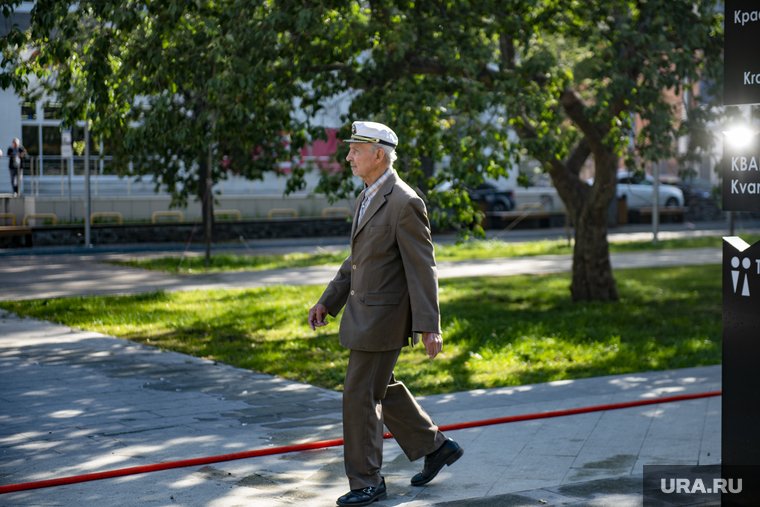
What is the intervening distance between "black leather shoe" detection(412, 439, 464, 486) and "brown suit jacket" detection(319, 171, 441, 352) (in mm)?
676

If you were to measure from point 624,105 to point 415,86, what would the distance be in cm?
331

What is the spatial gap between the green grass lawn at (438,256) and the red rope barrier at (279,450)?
10142 millimetres

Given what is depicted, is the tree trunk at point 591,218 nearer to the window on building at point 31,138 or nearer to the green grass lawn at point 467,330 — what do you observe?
the green grass lawn at point 467,330

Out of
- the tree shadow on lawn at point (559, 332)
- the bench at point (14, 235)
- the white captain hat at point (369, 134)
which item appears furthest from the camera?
the bench at point (14, 235)

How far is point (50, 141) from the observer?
27.4 m

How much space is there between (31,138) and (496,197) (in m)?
16.4

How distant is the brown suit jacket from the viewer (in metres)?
4.29

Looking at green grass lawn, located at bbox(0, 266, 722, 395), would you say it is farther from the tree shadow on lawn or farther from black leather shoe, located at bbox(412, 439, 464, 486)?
black leather shoe, located at bbox(412, 439, 464, 486)

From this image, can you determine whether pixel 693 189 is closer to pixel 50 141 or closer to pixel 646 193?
pixel 646 193

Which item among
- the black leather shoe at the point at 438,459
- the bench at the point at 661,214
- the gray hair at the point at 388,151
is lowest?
the black leather shoe at the point at 438,459

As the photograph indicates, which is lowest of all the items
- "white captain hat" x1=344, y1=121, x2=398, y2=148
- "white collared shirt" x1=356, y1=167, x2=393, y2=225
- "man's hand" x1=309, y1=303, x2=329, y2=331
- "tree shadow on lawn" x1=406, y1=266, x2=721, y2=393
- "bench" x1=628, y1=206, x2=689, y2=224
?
"tree shadow on lawn" x1=406, y1=266, x2=721, y2=393

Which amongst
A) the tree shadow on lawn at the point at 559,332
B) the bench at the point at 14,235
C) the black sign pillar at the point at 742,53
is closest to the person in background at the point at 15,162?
the bench at the point at 14,235

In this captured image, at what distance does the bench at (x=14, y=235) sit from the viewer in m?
19.5

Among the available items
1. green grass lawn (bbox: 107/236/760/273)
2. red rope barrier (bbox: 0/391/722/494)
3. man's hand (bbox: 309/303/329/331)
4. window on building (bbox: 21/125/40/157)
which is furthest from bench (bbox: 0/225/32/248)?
man's hand (bbox: 309/303/329/331)
